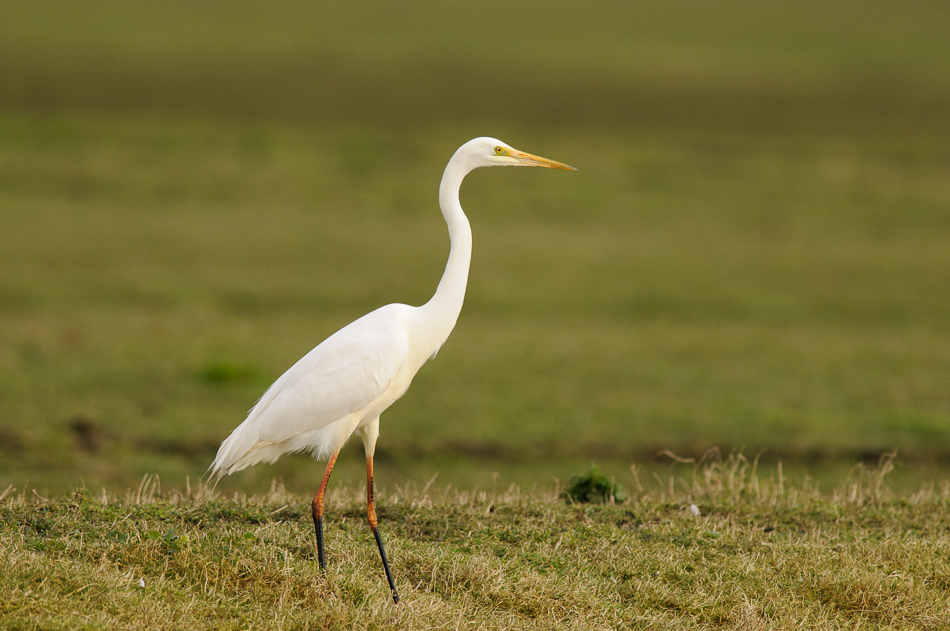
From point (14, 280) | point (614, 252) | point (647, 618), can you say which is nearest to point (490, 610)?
point (647, 618)

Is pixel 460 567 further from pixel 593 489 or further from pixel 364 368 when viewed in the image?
pixel 593 489

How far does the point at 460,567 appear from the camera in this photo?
188 inches

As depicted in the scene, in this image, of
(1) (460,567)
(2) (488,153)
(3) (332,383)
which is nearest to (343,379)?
(3) (332,383)

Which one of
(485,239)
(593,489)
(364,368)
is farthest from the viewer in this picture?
(485,239)

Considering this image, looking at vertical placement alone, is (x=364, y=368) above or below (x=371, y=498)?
above

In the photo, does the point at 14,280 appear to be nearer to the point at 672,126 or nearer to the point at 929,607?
the point at 929,607

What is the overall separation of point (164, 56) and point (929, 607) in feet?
112

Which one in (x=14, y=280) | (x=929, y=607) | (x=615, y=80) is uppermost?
(x=615, y=80)

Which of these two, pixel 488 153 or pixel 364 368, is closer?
pixel 364 368

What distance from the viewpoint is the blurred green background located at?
440 inches

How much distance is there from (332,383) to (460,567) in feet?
3.77

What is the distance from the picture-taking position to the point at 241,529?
516cm

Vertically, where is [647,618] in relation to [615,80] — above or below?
below

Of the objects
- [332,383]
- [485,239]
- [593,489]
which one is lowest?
[593,489]
